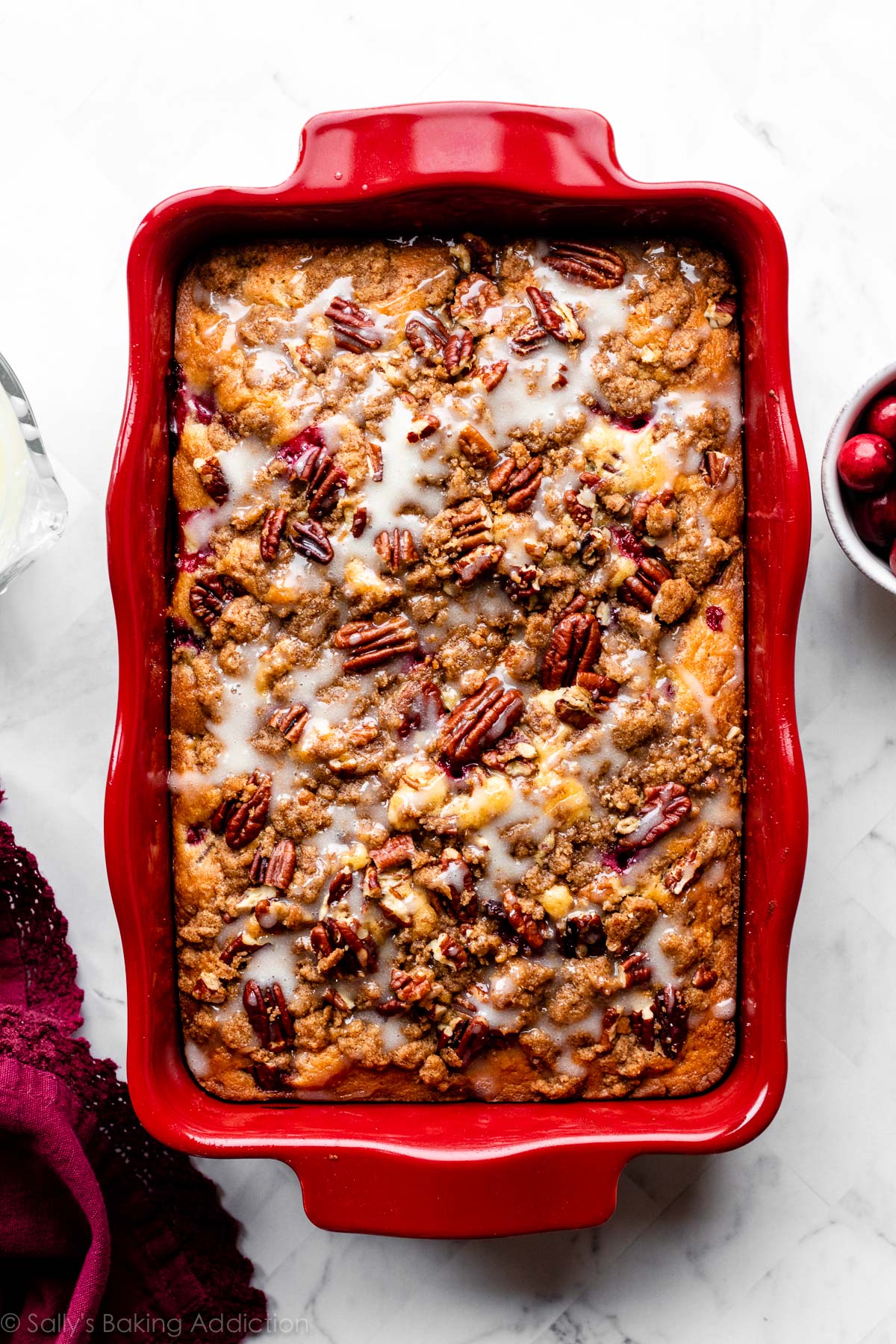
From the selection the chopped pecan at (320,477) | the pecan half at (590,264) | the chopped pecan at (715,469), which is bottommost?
the chopped pecan at (715,469)

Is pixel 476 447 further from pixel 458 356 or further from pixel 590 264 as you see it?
pixel 590 264

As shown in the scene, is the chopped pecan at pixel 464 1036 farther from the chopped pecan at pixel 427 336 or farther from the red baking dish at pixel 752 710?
the chopped pecan at pixel 427 336

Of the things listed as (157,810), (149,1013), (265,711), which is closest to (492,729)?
(265,711)

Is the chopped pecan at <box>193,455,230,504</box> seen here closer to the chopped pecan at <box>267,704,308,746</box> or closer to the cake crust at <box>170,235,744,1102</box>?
the cake crust at <box>170,235,744,1102</box>

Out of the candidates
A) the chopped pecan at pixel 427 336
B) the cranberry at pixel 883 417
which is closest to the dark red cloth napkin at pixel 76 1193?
the chopped pecan at pixel 427 336

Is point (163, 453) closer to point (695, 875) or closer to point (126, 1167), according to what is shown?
point (695, 875)

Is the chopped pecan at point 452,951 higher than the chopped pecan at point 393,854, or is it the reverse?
the chopped pecan at point 393,854

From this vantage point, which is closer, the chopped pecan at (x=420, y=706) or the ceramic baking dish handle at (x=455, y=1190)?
the ceramic baking dish handle at (x=455, y=1190)

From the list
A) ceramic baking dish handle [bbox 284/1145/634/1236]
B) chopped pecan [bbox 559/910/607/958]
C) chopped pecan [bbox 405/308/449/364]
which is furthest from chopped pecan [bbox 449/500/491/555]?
ceramic baking dish handle [bbox 284/1145/634/1236]

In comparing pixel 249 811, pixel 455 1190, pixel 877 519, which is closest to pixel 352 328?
pixel 249 811
